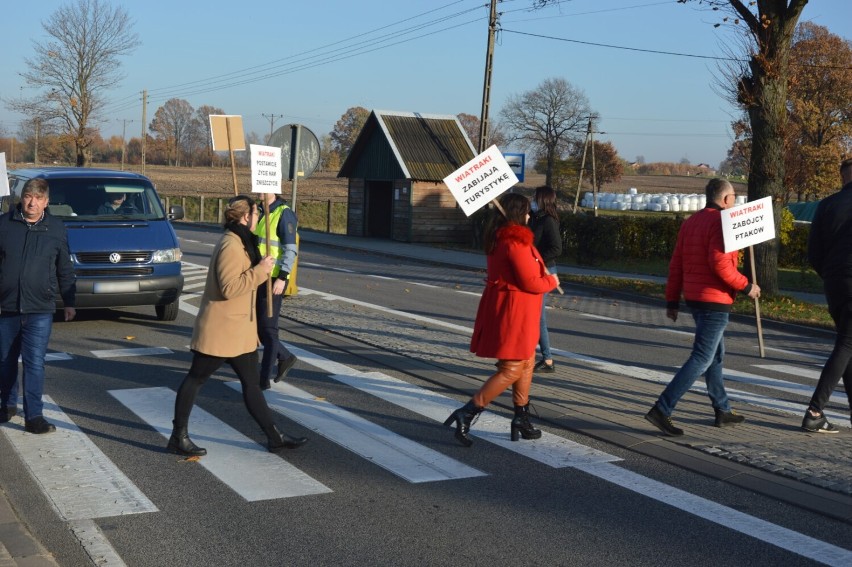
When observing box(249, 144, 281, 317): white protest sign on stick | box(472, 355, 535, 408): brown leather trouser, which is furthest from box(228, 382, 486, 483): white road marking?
box(249, 144, 281, 317): white protest sign on stick

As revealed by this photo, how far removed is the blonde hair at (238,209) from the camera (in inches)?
252

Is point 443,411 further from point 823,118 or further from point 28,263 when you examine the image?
point 823,118

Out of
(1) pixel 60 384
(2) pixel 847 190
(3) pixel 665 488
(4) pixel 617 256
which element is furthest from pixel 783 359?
(4) pixel 617 256

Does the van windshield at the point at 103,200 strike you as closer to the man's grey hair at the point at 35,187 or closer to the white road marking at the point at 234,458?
the white road marking at the point at 234,458

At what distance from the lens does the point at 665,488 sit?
6.02m

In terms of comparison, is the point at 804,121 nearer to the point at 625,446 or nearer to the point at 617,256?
the point at 617,256

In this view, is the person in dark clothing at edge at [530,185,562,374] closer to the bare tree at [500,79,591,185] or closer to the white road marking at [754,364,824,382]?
the white road marking at [754,364,824,382]

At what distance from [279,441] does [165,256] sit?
6420 mm

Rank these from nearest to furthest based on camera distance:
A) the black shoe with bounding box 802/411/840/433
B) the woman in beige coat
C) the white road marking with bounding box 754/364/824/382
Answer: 1. the woman in beige coat
2. the black shoe with bounding box 802/411/840/433
3. the white road marking with bounding box 754/364/824/382

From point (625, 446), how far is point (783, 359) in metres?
5.71

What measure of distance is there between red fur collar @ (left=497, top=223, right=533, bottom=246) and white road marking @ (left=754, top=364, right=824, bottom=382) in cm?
527

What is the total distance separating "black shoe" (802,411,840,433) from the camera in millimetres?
7562

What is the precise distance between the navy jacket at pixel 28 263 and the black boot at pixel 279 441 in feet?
6.13

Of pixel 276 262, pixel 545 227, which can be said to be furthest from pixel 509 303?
pixel 545 227
